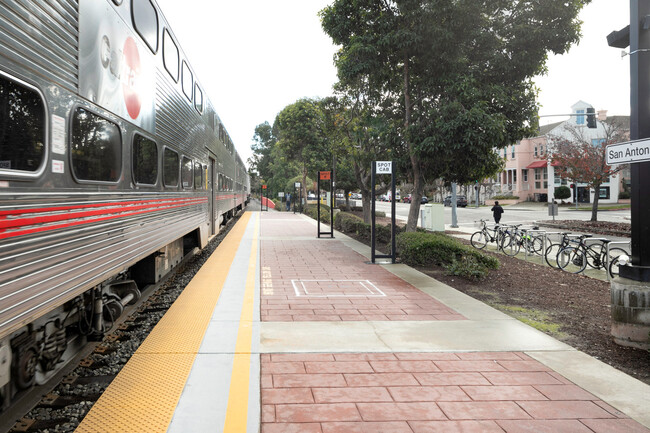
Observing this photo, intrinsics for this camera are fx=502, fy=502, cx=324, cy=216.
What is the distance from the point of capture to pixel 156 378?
13.4ft

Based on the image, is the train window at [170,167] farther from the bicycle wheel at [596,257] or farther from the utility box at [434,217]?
the utility box at [434,217]

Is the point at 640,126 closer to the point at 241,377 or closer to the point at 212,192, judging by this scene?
the point at 241,377

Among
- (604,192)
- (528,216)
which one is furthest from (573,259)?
(604,192)

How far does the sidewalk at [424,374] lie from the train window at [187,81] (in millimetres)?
4263

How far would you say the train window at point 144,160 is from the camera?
17.7 ft

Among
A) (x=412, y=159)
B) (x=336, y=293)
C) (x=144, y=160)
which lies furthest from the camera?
(x=412, y=159)

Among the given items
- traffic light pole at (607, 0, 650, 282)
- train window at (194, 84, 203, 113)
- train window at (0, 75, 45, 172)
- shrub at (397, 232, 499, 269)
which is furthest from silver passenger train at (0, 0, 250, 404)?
shrub at (397, 232, 499, 269)

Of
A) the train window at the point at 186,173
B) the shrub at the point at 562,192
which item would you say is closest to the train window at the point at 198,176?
the train window at the point at 186,173

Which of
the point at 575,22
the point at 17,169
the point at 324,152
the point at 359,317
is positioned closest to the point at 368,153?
the point at 575,22

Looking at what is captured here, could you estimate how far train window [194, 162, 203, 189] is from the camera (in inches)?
402

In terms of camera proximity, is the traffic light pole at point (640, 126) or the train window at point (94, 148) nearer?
the train window at point (94, 148)

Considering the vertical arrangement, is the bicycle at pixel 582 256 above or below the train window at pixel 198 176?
below

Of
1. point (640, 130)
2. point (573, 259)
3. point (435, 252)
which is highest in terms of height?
point (640, 130)

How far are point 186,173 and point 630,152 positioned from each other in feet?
22.3
